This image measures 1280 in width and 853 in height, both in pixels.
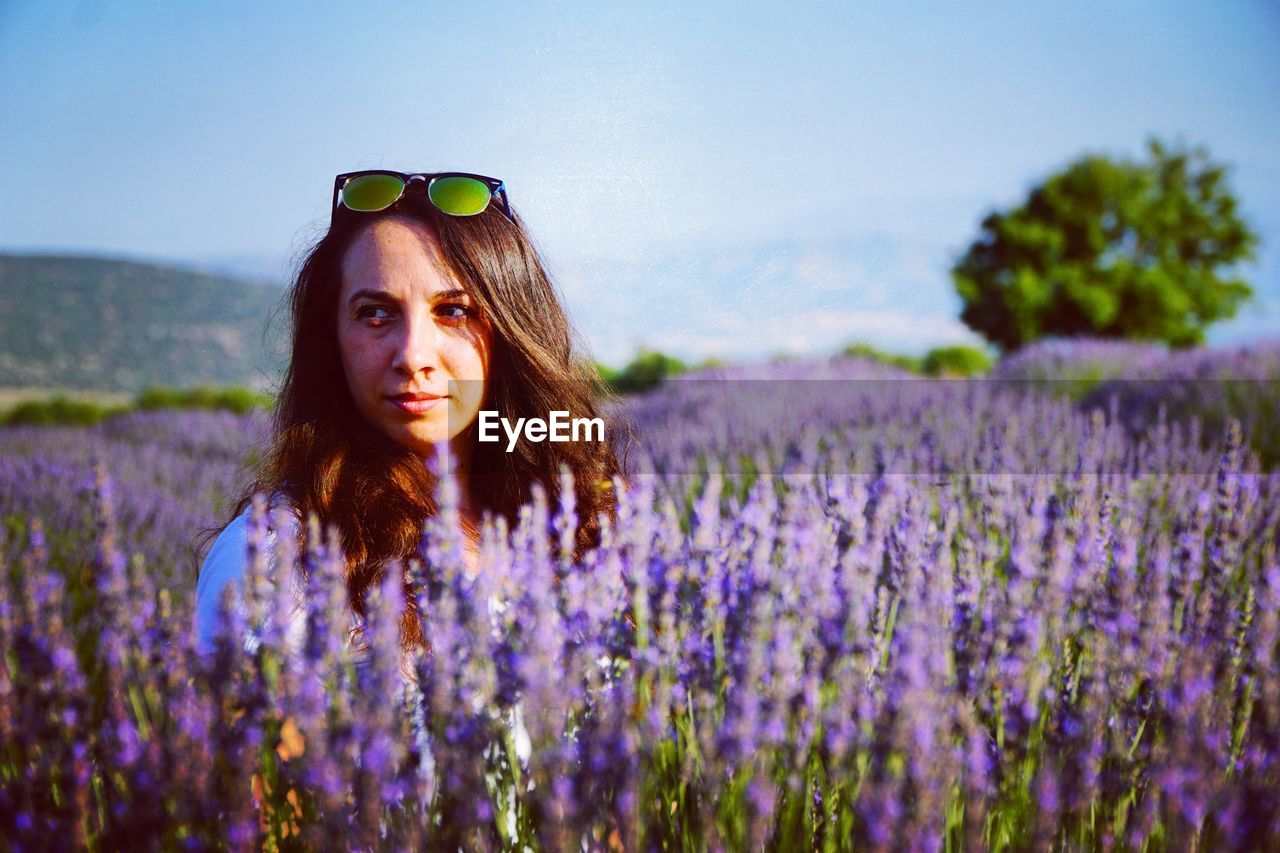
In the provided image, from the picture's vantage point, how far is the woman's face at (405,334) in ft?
6.15

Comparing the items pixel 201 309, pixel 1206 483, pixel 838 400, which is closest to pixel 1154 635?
pixel 1206 483

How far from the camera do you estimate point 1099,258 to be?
18844 mm

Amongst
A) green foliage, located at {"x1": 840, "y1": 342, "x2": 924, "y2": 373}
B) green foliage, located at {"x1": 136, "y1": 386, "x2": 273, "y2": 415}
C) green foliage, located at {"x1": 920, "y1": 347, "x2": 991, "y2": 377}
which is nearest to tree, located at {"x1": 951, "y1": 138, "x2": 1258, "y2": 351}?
green foliage, located at {"x1": 920, "y1": 347, "x2": 991, "y2": 377}

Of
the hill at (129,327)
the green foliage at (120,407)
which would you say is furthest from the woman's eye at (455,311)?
the hill at (129,327)

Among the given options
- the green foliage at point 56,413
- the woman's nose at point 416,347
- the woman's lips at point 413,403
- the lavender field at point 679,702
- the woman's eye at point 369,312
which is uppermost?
the woman's eye at point 369,312

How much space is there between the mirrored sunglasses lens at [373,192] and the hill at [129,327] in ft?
10.0

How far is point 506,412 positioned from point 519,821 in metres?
1.12

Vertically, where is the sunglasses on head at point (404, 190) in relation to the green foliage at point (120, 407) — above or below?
above

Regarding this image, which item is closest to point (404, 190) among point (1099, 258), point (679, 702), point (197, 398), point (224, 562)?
point (224, 562)

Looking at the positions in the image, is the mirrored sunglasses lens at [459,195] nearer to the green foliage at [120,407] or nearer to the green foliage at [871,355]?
the green foliage at [120,407]

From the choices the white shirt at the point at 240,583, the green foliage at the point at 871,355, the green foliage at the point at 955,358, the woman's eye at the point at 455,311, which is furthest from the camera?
the green foliage at the point at 955,358

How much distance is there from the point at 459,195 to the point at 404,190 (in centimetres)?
12

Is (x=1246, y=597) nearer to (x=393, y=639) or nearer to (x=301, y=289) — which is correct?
(x=393, y=639)

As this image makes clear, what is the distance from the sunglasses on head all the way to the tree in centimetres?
1740
